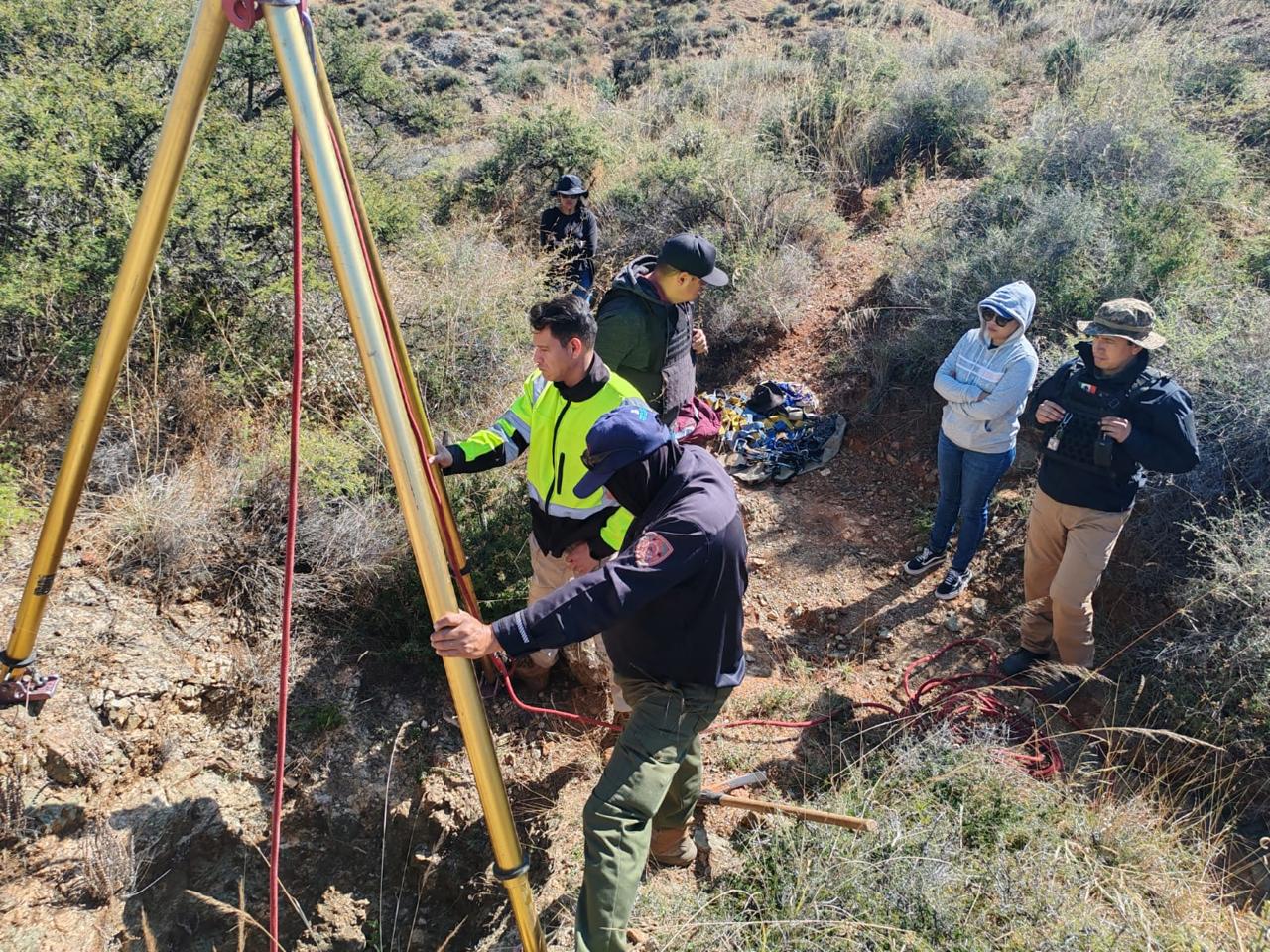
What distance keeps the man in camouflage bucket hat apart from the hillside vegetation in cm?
45

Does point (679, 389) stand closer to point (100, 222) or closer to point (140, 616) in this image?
point (140, 616)

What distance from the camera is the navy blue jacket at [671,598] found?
215cm

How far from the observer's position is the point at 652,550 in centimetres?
223

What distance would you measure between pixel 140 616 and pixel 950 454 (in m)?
4.14

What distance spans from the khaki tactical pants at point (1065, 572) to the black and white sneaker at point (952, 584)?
591mm

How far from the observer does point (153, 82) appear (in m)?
5.73

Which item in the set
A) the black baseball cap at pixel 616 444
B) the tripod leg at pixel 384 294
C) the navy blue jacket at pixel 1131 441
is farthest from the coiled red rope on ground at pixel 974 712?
the tripod leg at pixel 384 294

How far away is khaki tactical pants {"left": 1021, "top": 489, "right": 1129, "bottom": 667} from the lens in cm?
372

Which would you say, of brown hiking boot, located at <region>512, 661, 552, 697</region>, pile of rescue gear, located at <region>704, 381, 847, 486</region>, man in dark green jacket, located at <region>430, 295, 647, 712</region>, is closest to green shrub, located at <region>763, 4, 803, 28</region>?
pile of rescue gear, located at <region>704, 381, 847, 486</region>

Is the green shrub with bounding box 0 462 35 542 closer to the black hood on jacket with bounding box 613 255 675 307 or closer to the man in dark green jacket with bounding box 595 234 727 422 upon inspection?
the man in dark green jacket with bounding box 595 234 727 422

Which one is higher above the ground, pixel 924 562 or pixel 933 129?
pixel 933 129

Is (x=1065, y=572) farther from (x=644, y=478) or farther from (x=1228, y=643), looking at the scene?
(x=644, y=478)

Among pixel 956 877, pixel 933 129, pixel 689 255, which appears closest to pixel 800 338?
pixel 933 129

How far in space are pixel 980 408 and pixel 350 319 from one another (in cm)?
347
